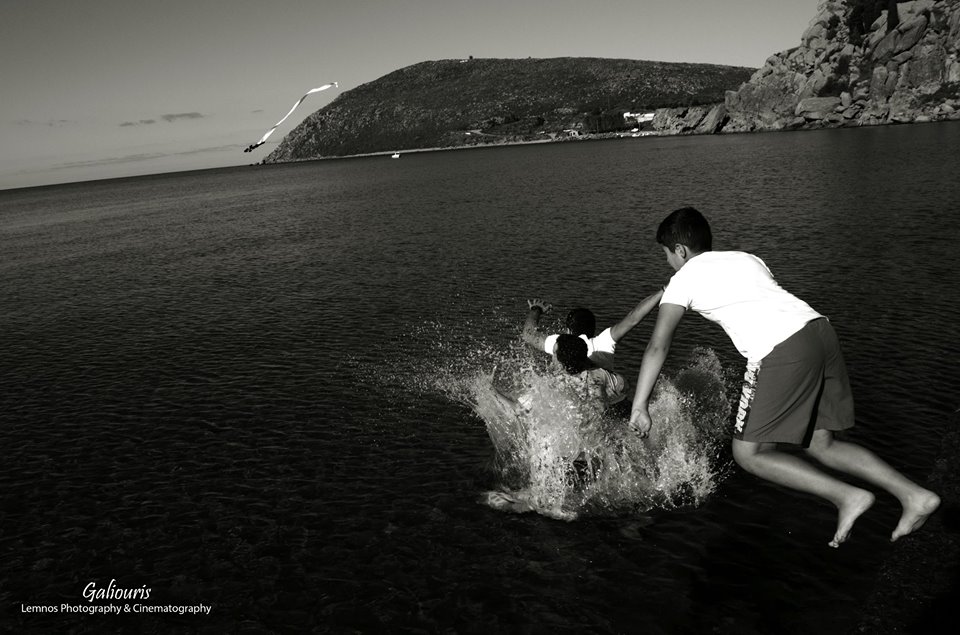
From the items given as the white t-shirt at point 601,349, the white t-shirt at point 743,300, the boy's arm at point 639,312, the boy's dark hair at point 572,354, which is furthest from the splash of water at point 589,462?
the white t-shirt at point 743,300

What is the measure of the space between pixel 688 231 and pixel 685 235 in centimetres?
5

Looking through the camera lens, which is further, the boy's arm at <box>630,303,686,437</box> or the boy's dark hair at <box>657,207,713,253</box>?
the boy's dark hair at <box>657,207,713,253</box>

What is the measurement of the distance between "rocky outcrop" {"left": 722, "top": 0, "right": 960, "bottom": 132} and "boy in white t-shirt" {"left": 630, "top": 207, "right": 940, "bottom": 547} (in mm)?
134068

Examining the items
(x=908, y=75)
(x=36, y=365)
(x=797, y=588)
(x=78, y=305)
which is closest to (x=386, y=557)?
(x=797, y=588)

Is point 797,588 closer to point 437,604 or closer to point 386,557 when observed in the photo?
point 437,604

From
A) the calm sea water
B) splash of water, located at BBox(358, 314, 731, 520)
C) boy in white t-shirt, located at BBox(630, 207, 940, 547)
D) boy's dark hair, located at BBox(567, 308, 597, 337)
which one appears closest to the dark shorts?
boy in white t-shirt, located at BBox(630, 207, 940, 547)

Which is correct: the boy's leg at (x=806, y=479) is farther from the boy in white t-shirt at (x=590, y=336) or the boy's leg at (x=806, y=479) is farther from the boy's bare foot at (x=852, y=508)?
the boy in white t-shirt at (x=590, y=336)

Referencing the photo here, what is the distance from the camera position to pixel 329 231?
43.6 meters

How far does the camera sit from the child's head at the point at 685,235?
5.83 metres

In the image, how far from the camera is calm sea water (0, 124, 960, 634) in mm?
6840

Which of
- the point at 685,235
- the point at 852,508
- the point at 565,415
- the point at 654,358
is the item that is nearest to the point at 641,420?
the point at 654,358

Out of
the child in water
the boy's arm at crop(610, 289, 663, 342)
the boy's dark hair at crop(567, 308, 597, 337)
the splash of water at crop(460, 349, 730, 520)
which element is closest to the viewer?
the boy's arm at crop(610, 289, 663, 342)

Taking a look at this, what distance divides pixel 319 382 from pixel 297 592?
24.0 ft

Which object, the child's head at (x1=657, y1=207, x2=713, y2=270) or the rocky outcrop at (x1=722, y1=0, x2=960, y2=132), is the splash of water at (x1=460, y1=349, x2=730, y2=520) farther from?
the rocky outcrop at (x1=722, y1=0, x2=960, y2=132)
